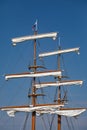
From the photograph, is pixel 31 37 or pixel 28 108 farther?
pixel 31 37

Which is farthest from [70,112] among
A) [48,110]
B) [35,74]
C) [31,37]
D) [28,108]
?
[31,37]

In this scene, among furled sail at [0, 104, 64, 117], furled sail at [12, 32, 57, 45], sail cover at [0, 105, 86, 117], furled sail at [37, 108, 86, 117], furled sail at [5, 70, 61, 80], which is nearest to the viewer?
furled sail at [0, 104, 64, 117]

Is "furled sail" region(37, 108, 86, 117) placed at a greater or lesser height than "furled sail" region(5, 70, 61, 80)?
lesser

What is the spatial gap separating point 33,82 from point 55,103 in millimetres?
7919

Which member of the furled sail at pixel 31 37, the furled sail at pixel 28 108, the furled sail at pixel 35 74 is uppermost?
the furled sail at pixel 31 37

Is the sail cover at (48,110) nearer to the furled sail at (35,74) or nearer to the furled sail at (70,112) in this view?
the furled sail at (70,112)

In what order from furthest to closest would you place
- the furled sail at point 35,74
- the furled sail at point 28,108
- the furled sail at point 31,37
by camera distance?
1. the furled sail at point 31,37
2. the furled sail at point 35,74
3. the furled sail at point 28,108

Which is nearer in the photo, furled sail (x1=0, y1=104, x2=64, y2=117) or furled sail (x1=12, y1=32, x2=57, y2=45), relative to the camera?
furled sail (x1=0, y1=104, x2=64, y2=117)

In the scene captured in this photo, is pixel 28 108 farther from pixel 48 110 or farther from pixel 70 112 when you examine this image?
pixel 70 112

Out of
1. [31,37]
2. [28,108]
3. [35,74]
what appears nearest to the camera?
[28,108]

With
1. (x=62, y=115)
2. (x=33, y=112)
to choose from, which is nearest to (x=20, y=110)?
(x=33, y=112)

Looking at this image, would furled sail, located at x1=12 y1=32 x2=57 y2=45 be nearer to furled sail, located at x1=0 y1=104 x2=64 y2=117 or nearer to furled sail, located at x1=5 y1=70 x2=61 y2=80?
furled sail, located at x1=5 y1=70 x2=61 y2=80

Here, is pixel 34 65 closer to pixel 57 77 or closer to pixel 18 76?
pixel 18 76

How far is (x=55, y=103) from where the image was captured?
9975cm
